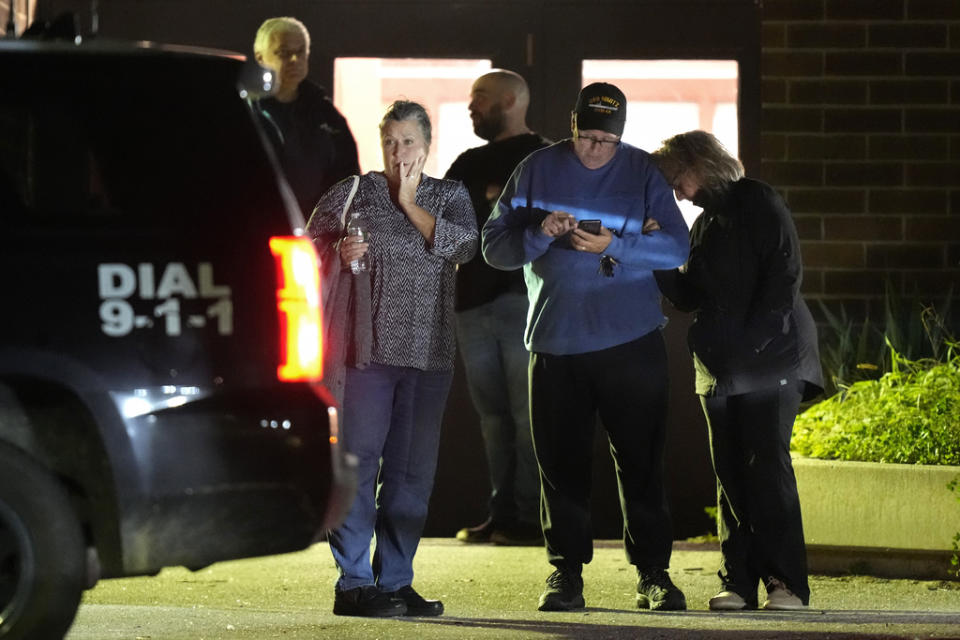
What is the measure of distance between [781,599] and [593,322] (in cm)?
132

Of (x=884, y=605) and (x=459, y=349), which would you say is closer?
(x=884, y=605)

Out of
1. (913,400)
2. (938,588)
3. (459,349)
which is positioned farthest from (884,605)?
(459,349)

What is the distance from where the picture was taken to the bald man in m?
9.23

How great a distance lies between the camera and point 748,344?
7.28 meters

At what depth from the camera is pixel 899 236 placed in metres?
10.4

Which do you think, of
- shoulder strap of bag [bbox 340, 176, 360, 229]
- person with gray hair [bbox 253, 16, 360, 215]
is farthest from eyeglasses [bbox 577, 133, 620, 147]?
person with gray hair [bbox 253, 16, 360, 215]

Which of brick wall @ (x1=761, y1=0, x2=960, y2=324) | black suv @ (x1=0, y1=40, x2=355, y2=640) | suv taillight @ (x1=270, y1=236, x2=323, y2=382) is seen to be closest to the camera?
black suv @ (x1=0, y1=40, x2=355, y2=640)

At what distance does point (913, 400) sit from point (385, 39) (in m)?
3.48

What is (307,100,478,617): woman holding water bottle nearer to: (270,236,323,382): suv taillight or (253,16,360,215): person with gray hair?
(253,16,360,215): person with gray hair

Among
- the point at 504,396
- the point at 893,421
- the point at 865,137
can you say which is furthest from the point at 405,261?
the point at 865,137

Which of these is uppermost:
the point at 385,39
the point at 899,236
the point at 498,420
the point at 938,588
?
the point at 385,39

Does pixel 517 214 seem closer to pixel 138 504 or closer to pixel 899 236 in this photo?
pixel 138 504

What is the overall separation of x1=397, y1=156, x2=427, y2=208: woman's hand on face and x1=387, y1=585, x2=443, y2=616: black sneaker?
145 centimetres

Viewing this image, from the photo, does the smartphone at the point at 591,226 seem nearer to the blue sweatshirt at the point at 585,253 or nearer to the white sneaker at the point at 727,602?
the blue sweatshirt at the point at 585,253
